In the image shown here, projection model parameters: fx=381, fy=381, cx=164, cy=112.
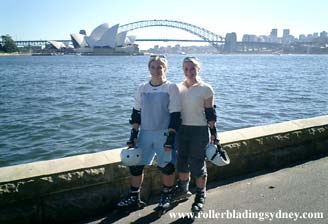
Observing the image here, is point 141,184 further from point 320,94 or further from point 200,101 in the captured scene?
point 320,94

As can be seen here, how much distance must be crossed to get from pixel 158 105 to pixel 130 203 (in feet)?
2.98

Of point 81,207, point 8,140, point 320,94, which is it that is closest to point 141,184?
point 81,207

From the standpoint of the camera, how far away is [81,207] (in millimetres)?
3318

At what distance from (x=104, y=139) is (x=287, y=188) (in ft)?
19.8

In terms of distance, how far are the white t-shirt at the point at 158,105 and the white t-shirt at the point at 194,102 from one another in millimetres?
121

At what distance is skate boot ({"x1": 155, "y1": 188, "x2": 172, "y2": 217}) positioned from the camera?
11.0ft

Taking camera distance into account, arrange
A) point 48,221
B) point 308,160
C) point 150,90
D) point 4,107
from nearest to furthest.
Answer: point 48,221, point 150,90, point 308,160, point 4,107

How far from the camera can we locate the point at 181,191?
3.66 m

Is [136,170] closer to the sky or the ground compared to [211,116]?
closer to the ground

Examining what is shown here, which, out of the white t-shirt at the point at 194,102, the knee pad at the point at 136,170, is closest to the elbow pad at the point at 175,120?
the white t-shirt at the point at 194,102

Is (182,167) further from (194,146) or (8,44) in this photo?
(8,44)

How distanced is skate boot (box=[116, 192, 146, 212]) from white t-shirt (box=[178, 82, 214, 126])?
79 cm

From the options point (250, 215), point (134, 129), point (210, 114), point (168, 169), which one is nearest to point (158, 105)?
point (134, 129)

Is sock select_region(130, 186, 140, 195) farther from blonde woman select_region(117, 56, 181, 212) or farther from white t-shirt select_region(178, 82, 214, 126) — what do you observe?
white t-shirt select_region(178, 82, 214, 126)
